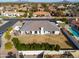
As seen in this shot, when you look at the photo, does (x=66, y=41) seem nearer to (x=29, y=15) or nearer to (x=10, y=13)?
(x=29, y=15)

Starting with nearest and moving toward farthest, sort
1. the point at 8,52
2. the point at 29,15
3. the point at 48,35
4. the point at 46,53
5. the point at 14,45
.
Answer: the point at 46,53, the point at 8,52, the point at 14,45, the point at 48,35, the point at 29,15

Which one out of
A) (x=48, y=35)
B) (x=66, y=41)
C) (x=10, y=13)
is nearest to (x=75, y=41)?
(x=66, y=41)

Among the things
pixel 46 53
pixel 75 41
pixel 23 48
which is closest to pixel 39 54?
pixel 46 53

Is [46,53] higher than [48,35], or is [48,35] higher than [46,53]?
[46,53]

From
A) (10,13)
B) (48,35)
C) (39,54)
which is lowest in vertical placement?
(10,13)

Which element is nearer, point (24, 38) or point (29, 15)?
point (24, 38)

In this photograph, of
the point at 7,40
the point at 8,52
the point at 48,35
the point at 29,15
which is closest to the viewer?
the point at 8,52
